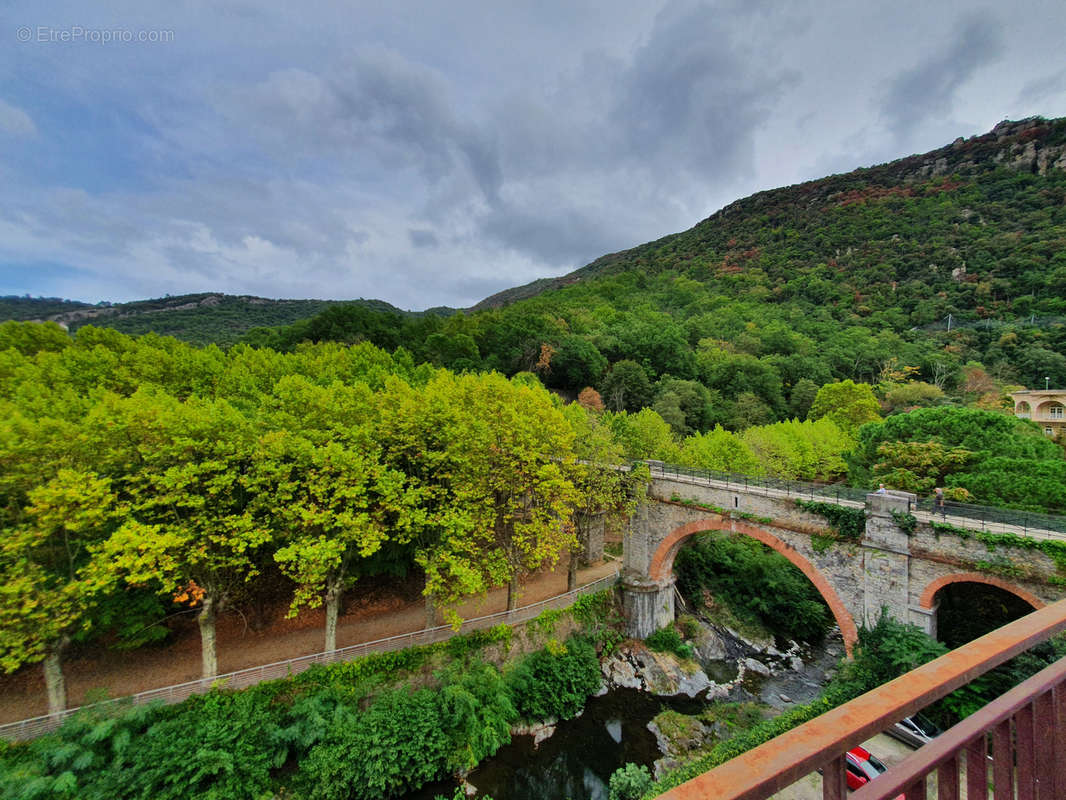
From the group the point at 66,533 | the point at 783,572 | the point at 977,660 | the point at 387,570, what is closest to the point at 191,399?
the point at 66,533

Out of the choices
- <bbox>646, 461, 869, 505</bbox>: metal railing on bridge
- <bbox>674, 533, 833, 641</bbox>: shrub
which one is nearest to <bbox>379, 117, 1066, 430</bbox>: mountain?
<bbox>674, 533, 833, 641</bbox>: shrub

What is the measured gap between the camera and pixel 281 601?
19.5 meters

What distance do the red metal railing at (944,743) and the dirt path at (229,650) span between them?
17971 mm

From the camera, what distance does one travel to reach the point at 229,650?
1686 centimetres

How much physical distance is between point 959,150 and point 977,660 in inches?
6099

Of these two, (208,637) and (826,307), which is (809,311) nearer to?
(826,307)

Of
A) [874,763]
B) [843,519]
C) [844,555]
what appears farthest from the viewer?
[844,555]

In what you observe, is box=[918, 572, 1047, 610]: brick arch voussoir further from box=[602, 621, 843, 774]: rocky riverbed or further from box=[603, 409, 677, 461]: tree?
box=[603, 409, 677, 461]: tree

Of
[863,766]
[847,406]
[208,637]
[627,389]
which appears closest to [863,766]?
[863,766]

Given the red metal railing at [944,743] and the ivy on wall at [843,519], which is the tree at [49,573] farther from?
the ivy on wall at [843,519]

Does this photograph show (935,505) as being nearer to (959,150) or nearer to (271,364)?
(271,364)

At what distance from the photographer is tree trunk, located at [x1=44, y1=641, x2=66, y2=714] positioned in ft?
42.4

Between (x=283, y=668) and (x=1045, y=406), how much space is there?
191ft

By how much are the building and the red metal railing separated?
5220cm
